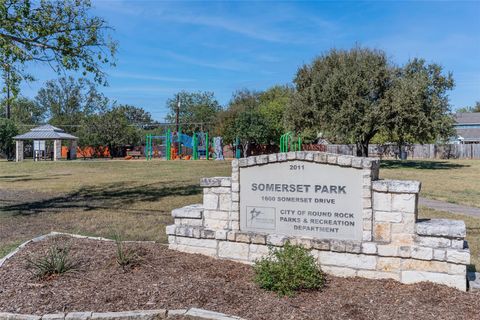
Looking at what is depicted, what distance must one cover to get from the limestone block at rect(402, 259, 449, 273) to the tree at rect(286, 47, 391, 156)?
22986 mm

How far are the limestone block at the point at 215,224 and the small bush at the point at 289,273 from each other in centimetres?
99

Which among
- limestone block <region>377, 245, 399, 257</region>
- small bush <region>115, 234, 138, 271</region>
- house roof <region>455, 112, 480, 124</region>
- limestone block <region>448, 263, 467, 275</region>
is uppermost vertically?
house roof <region>455, 112, 480, 124</region>

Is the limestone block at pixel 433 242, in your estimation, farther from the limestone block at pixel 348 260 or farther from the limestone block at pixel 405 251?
the limestone block at pixel 348 260

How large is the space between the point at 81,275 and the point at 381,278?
128 inches

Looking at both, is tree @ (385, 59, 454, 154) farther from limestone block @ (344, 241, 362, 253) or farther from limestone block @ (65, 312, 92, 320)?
limestone block @ (65, 312, 92, 320)

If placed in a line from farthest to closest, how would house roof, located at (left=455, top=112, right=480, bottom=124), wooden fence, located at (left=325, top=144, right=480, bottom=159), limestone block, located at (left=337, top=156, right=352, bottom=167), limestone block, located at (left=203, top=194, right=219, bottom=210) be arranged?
1. house roof, located at (left=455, top=112, right=480, bottom=124)
2. wooden fence, located at (left=325, top=144, right=480, bottom=159)
3. limestone block, located at (left=203, top=194, right=219, bottom=210)
4. limestone block, located at (left=337, top=156, right=352, bottom=167)

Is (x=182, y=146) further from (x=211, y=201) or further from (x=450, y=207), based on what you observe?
(x=211, y=201)

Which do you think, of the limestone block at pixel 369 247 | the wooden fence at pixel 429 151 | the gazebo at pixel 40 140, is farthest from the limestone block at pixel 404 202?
the wooden fence at pixel 429 151

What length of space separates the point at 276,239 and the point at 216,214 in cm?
88

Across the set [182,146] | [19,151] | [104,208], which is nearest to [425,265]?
[104,208]

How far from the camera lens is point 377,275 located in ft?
15.5

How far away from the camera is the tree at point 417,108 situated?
86.5 feet

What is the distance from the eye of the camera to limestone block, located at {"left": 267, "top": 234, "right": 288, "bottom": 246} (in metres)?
5.09

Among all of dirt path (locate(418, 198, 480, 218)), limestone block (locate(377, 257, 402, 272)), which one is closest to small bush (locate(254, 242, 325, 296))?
limestone block (locate(377, 257, 402, 272))
